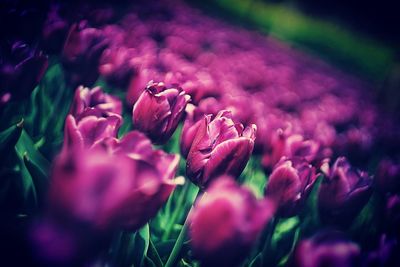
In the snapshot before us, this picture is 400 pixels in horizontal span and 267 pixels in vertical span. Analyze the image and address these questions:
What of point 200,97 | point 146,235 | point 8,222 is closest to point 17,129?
point 8,222

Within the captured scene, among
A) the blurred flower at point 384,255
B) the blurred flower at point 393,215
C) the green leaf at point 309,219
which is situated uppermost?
the blurred flower at point 384,255

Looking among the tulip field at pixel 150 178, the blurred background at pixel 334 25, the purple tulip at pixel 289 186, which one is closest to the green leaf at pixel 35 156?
the tulip field at pixel 150 178

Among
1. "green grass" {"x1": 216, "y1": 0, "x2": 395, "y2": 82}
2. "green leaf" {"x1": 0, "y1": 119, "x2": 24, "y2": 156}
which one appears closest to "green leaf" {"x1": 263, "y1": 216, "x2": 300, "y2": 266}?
"green leaf" {"x1": 0, "y1": 119, "x2": 24, "y2": 156}

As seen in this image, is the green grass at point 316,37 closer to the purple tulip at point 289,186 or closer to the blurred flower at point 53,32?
the blurred flower at point 53,32

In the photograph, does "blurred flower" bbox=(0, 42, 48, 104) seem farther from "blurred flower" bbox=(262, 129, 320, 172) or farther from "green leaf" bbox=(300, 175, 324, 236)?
"green leaf" bbox=(300, 175, 324, 236)

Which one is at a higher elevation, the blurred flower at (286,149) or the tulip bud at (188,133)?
the tulip bud at (188,133)

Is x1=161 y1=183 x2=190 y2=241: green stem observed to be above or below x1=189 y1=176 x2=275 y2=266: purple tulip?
below

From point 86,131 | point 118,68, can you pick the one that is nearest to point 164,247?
point 86,131
